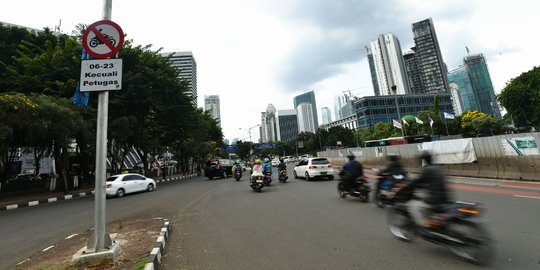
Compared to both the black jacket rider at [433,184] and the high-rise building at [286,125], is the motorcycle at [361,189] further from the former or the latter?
the high-rise building at [286,125]

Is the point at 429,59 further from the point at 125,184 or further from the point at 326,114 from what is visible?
the point at 125,184

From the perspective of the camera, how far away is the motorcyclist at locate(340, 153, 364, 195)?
29.6 feet

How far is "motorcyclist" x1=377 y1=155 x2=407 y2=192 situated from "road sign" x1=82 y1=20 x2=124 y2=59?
20.5 feet

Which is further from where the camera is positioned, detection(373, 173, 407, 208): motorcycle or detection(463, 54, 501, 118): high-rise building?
detection(463, 54, 501, 118): high-rise building

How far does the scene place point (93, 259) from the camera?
4203 millimetres

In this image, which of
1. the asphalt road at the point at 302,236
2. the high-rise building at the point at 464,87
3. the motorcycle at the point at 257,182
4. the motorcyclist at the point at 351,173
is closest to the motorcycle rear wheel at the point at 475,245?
the asphalt road at the point at 302,236

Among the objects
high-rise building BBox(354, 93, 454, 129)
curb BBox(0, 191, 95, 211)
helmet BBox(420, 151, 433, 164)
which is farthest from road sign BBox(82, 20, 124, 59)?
high-rise building BBox(354, 93, 454, 129)

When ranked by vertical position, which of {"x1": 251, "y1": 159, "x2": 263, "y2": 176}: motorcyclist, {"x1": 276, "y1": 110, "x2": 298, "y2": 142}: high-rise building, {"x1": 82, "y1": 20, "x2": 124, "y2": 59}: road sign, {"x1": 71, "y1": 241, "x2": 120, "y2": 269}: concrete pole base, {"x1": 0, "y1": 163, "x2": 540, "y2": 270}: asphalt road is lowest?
{"x1": 0, "y1": 163, "x2": 540, "y2": 270}: asphalt road

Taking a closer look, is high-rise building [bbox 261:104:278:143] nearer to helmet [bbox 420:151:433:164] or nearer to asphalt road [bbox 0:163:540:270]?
asphalt road [bbox 0:163:540:270]

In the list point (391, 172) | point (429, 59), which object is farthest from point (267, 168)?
point (429, 59)

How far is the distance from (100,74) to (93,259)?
289 cm

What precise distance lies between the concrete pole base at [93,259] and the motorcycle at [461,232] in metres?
4.86

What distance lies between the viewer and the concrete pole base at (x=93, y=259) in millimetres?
4125

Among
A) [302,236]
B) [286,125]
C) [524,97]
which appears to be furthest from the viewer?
[286,125]
